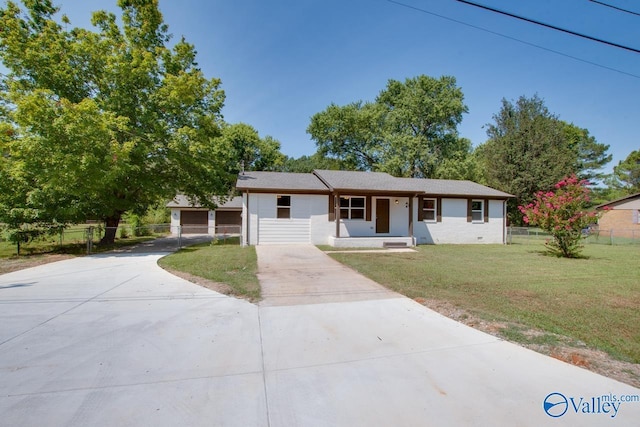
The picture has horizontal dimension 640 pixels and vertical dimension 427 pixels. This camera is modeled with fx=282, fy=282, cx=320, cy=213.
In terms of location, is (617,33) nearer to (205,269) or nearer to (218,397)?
(218,397)

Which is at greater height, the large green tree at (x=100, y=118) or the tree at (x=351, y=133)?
the tree at (x=351, y=133)

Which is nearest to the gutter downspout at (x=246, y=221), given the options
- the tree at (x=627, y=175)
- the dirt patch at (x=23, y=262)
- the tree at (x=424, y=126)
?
the dirt patch at (x=23, y=262)

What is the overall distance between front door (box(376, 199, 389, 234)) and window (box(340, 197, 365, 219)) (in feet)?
2.99

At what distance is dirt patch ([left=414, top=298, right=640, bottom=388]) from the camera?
302 centimetres

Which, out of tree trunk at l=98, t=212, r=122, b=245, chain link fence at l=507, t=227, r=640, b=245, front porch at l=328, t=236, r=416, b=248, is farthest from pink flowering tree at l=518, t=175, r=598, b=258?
tree trunk at l=98, t=212, r=122, b=245

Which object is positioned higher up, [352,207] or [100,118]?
[100,118]

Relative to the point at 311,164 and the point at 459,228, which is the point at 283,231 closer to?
the point at 459,228

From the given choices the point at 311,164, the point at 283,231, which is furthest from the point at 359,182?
the point at 311,164

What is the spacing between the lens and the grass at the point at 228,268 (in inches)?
246

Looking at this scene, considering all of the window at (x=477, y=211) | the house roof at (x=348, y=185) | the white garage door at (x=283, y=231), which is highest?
the house roof at (x=348, y=185)

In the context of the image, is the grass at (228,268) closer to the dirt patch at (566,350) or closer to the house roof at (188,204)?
the dirt patch at (566,350)

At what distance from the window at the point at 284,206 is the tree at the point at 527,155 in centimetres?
2462

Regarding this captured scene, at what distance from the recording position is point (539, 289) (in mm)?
6438

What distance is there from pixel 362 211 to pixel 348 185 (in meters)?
1.85
